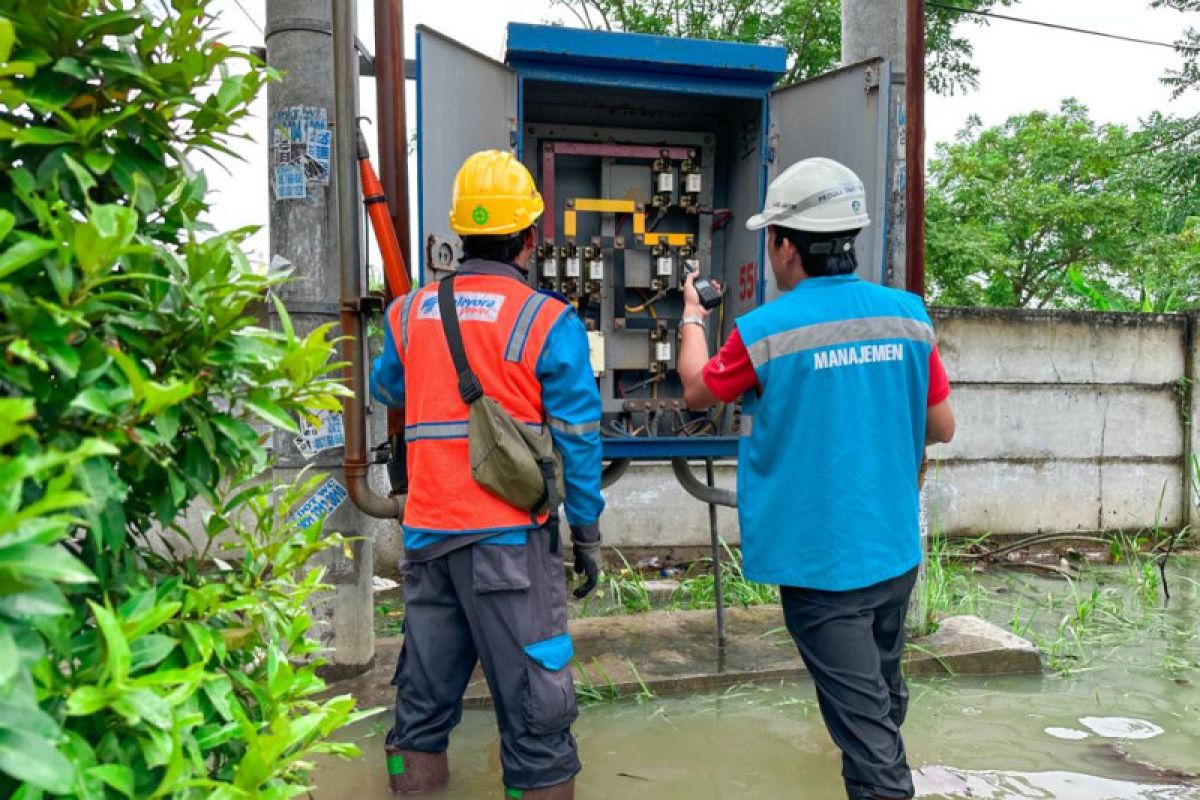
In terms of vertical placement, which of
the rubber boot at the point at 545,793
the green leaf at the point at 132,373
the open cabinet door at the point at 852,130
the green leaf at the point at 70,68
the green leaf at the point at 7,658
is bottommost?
the rubber boot at the point at 545,793

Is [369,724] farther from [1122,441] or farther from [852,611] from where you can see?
[1122,441]

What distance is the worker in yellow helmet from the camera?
231 centimetres

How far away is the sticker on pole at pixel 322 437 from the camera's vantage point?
3.20m

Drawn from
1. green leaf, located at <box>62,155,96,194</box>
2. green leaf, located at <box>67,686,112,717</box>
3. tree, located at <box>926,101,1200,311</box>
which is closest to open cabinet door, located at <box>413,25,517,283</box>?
green leaf, located at <box>62,155,96,194</box>

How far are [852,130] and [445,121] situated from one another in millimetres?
1555

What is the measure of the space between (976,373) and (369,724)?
182 inches

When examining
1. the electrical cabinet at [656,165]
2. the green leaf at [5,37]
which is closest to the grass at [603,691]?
the electrical cabinet at [656,165]

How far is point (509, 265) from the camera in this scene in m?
2.49

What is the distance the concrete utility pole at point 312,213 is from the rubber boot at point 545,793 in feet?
3.74

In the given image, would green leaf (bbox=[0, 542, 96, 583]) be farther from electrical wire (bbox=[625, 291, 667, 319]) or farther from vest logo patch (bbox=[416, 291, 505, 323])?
electrical wire (bbox=[625, 291, 667, 319])

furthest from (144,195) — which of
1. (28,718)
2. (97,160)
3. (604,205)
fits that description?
(604,205)

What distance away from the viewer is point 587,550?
2641mm

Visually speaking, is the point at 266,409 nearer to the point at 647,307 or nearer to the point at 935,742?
the point at 935,742

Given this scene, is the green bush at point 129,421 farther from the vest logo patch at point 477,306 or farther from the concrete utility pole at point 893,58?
the concrete utility pole at point 893,58
